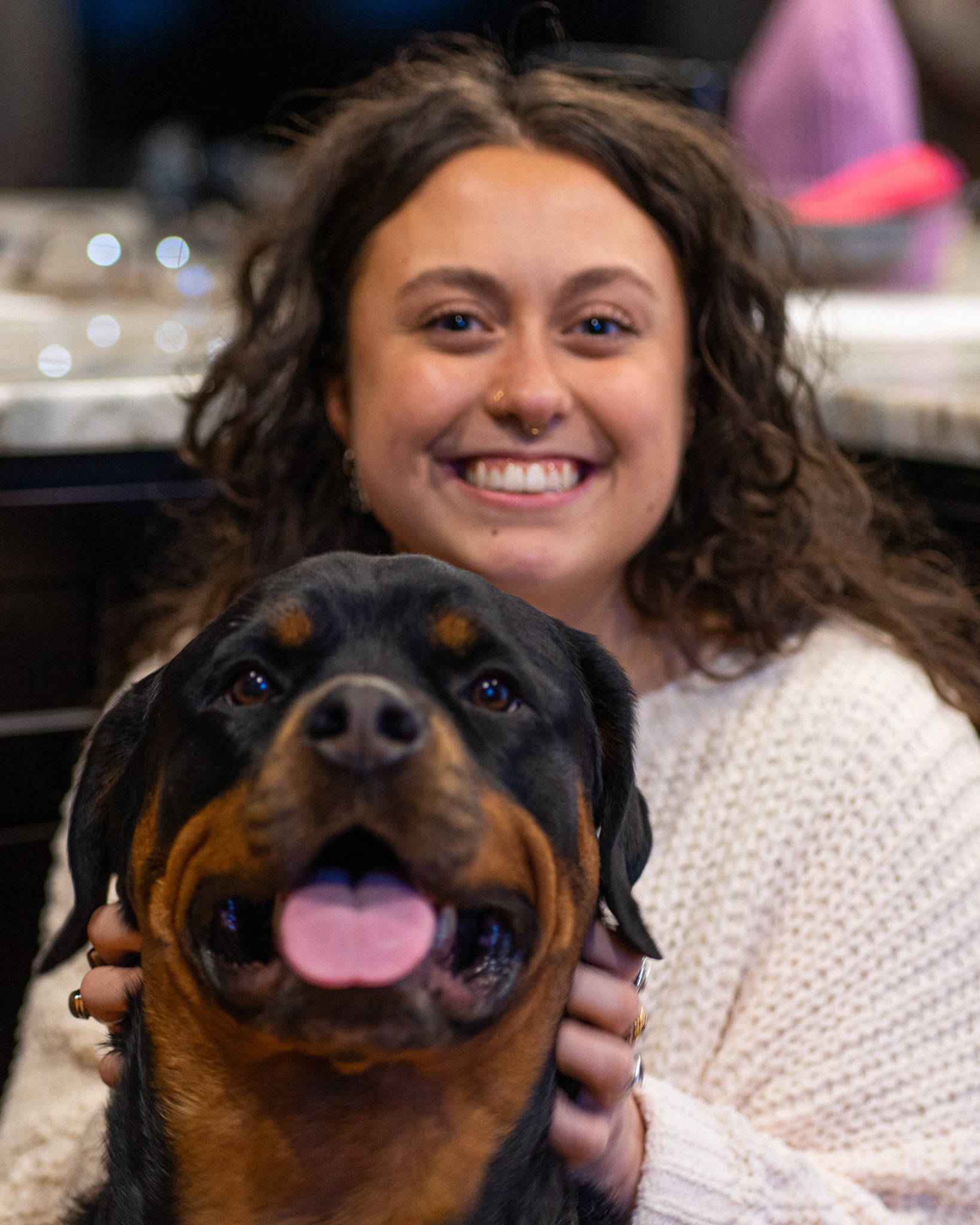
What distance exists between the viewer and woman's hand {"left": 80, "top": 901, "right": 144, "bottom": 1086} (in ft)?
3.59

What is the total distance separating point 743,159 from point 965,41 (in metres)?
2.50

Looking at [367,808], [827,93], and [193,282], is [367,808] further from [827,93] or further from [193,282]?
[827,93]

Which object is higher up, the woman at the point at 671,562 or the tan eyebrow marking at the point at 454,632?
the tan eyebrow marking at the point at 454,632

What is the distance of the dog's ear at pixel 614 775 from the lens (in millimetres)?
1098

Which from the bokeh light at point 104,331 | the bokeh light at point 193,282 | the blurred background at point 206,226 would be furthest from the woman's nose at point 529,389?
the bokeh light at point 193,282

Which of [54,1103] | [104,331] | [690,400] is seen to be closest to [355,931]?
[54,1103]

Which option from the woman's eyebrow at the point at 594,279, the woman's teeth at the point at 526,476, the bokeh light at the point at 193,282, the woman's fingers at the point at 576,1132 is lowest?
the bokeh light at the point at 193,282

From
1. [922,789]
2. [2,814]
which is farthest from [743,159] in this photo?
[2,814]

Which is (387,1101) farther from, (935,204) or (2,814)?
(935,204)

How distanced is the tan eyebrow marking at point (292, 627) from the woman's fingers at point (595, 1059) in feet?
1.23

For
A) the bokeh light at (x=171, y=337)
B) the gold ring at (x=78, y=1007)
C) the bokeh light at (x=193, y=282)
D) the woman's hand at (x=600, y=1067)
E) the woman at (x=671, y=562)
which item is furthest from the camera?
the bokeh light at (x=193, y=282)

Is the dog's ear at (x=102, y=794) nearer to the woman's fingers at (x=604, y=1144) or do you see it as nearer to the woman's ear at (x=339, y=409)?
the woman's fingers at (x=604, y=1144)

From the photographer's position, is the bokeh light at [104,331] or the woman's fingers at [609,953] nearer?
the woman's fingers at [609,953]

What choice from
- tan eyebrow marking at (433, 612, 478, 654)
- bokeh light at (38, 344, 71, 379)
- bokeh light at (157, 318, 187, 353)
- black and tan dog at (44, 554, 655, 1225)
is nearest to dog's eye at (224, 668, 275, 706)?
black and tan dog at (44, 554, 655, 1225)
